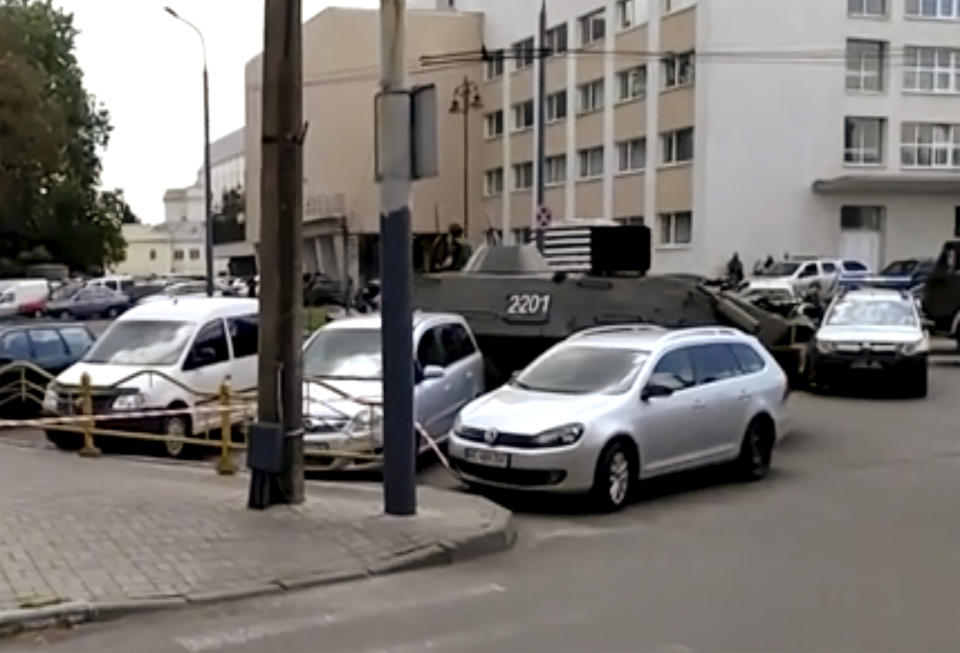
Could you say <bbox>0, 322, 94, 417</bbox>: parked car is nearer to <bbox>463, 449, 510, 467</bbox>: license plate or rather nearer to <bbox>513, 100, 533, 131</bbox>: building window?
<bbox>463, 449, 510, 467</bbox>: license plate

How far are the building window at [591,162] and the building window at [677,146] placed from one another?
543 cm

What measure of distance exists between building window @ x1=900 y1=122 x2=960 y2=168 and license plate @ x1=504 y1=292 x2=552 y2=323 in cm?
3475

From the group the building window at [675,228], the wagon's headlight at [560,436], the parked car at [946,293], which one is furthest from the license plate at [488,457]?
the building window at [675,228]

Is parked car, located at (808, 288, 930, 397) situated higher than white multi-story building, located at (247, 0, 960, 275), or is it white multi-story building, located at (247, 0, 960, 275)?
white multi-story building, located at (247, 0, 960, 275)

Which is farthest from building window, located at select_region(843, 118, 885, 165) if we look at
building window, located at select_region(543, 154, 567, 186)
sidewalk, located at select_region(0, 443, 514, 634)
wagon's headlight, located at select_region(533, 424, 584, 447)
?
sidewalk, located at select_region(0, 443, 514, 634)

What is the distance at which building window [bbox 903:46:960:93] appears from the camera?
1948 inches

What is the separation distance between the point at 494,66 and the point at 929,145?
23226mm

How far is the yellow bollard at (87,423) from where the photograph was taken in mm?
14930

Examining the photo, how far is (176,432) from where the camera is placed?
15.7 meters

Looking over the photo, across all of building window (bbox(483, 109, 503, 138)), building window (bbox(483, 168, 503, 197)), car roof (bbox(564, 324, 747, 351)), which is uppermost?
building window (bbox(483, 109, 503, 138))

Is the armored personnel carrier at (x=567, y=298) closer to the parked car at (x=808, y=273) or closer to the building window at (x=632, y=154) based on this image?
the parked car at (x=808, y=273)

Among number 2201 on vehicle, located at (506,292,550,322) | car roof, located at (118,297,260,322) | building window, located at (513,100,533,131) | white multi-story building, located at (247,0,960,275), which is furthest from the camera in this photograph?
building window, located at (513,100,533,131)

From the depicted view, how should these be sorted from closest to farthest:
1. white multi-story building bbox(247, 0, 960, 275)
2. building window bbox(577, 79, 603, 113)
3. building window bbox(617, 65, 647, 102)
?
white multi-story building bbox(247, 0, 960, 275) < building window bbox(617, 65, 647, 102) < building window bbox(577, 79, 603, 113)

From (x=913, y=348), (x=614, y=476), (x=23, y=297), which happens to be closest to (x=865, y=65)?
(x=913, y=348)
